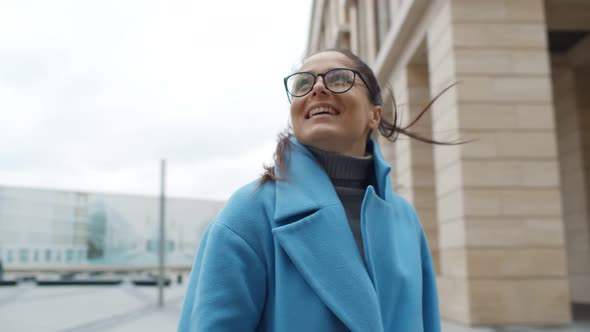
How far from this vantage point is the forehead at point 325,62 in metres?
1.84

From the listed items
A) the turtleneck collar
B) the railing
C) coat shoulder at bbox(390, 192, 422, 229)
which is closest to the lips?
the turtleneck collar

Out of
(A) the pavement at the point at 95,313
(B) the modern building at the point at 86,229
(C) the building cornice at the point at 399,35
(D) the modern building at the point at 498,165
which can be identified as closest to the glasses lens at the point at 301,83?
(A) the pavement at the point at 95,313

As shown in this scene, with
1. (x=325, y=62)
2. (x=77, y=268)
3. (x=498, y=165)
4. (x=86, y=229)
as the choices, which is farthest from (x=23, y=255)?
(x=325, y=62)

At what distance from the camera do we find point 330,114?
1.78m

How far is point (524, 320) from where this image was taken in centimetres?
833

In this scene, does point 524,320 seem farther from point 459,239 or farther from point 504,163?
point 504,163

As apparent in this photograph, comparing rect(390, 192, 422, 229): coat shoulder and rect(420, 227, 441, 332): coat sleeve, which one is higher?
rect(390, 192, 422, 229): coat shoulder

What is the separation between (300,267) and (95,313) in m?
8.67

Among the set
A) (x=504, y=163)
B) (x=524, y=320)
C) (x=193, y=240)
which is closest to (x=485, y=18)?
(x=504, y=163)

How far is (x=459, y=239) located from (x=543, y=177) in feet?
5.70

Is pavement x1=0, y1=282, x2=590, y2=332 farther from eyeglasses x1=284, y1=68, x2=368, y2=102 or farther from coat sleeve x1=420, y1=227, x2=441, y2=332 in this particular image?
eyeglasses x1=284, y1=68, x2=368, y2=102

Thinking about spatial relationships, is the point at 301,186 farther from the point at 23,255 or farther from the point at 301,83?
the point at 23,255

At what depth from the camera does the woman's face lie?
5.78 feet

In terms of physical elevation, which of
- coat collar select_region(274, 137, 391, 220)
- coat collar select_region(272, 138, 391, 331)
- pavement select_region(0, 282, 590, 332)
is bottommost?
pavement select_region(0, 282, 590, 332)
